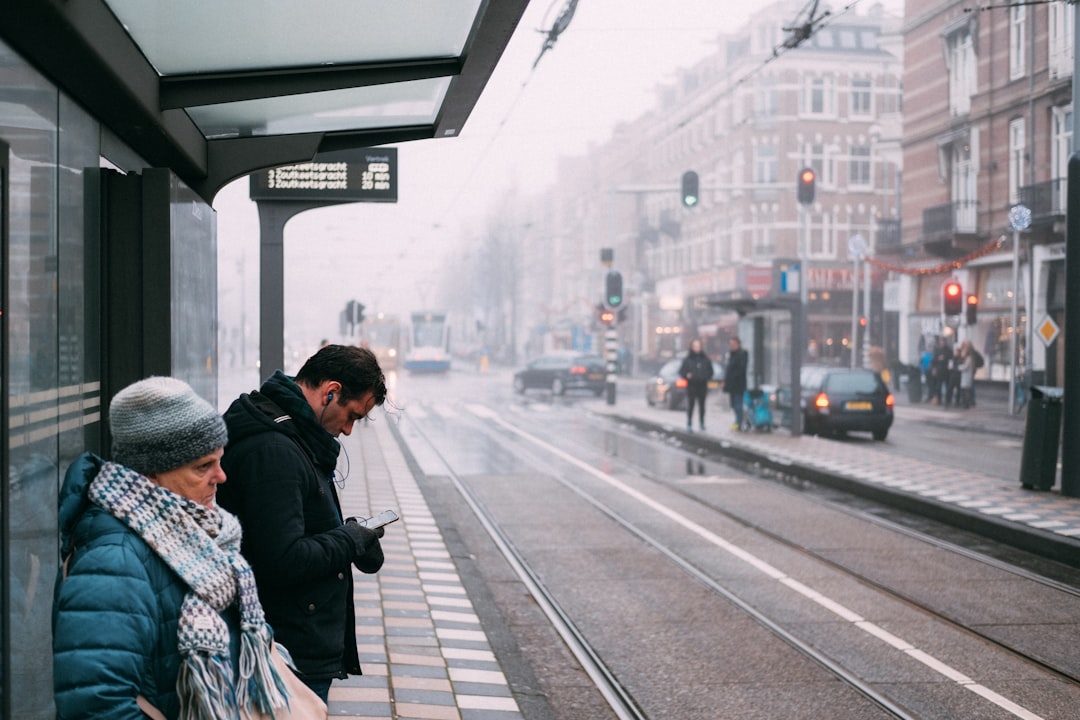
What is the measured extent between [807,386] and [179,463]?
2236cm

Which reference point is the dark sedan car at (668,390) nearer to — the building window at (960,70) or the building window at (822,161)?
the building window at (960,70)

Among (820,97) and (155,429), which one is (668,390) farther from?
(820,97)

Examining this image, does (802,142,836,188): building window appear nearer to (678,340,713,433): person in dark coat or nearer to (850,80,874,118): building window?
(850,80,874,118): building window

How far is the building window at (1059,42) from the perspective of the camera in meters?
32.3

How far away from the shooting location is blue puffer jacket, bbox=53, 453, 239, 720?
7.77ft

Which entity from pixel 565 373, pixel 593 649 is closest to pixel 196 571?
pixel 593 649

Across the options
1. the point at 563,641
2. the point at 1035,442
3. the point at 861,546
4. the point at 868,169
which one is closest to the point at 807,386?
the point at 1035,442

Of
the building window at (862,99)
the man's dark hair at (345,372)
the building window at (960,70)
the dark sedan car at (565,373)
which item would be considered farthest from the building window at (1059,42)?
the man's dark hair at (345,372)

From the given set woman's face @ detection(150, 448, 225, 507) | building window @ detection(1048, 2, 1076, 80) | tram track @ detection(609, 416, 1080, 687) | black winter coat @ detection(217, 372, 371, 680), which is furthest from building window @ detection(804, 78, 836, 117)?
woman's face @ detection(150, 448, 225, 507)

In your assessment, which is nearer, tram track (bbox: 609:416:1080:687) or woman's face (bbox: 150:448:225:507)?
woman's face (bbox: 150:448:225:507)

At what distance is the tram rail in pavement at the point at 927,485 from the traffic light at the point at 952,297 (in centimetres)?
543

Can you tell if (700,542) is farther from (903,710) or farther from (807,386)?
(807,386)

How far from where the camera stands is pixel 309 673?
346 centimetres

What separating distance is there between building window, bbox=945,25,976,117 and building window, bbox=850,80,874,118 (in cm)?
2030
